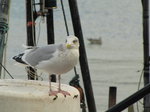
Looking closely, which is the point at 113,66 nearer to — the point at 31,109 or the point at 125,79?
the point at 125,79

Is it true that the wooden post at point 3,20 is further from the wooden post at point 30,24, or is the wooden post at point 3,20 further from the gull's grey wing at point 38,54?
the gull's grey wing at point 38,54

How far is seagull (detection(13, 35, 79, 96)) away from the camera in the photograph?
4.21m

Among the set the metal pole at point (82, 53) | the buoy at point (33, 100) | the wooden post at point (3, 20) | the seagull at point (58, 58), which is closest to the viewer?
the buoy at point (33, 100)

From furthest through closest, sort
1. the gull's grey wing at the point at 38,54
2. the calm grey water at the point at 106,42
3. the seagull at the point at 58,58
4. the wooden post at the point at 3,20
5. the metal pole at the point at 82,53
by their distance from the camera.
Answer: the calm grey water at the point at 106,42, the metal pole at the point at 82,53, the wooden post at the point at 3,20, the gull's grey wing at the point at 38,54, the seagull at the point at 58,58

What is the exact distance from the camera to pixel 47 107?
12.7 ft

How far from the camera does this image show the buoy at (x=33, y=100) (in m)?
3.80

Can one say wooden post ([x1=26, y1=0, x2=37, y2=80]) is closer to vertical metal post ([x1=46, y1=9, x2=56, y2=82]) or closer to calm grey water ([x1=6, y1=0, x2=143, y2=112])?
vertical metal post ([x1=46, y1=9, x2=56, y2=82])

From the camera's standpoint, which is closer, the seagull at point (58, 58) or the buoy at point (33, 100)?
the buoy at point (33, 100)

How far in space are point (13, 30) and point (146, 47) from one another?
26039 millimetres

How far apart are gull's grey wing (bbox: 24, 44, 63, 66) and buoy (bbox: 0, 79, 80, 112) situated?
34 centimetres

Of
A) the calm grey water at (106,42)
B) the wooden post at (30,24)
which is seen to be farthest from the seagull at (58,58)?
the calm grey water at (106,42)

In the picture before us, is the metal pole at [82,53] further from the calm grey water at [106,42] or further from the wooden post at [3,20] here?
the wooden post at [3,20]

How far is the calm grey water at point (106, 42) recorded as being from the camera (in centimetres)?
1686

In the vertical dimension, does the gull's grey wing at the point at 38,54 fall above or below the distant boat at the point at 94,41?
above
